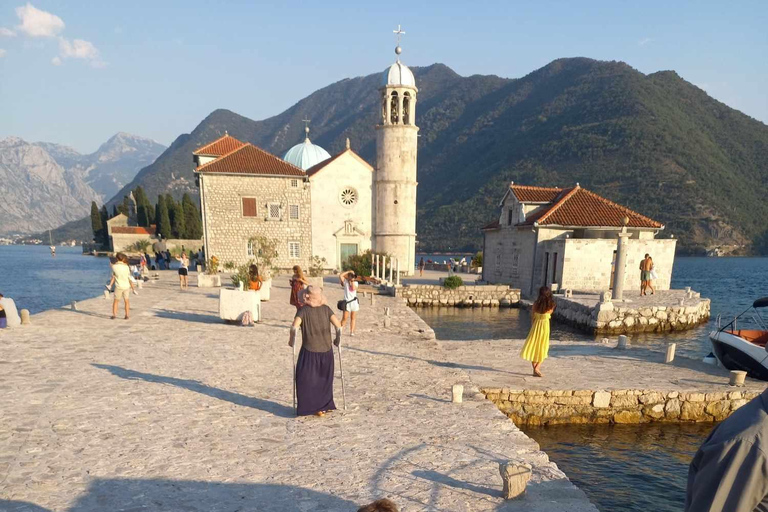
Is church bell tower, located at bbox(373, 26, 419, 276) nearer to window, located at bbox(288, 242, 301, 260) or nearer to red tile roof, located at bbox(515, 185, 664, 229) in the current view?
window, located at bbox(288, 242, 301, 260)

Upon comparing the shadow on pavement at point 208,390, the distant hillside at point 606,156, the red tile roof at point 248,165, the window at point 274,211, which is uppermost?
the distant hillside at point 606,156

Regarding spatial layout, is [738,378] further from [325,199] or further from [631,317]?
[325,199]

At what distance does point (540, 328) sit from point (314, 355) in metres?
5.02

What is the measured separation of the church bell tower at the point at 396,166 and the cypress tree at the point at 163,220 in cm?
4389

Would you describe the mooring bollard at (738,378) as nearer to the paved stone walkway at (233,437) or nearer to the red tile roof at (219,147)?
the paved stone walkway at (233,437)

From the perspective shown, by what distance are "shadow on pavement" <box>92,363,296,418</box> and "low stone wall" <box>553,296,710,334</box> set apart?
1628 centimetres

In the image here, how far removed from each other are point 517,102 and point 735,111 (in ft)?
213

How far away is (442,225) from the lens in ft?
360

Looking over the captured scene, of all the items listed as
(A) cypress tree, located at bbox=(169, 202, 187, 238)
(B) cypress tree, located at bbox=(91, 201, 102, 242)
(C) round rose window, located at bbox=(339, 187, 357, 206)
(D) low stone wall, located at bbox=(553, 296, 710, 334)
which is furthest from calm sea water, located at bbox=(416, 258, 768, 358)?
(B) cypress tree, located at bbox=(91, 201, 102, 242)

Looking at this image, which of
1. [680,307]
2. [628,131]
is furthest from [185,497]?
[628,131]

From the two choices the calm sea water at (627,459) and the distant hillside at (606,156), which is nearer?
the calm sea water at (627,459)

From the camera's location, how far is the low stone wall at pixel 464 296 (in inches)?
1009

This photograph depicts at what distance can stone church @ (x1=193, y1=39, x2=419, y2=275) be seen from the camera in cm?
3231

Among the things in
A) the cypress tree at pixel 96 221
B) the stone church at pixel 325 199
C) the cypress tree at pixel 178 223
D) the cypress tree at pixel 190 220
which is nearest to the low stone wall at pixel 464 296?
the stone church at pixel 325 199
